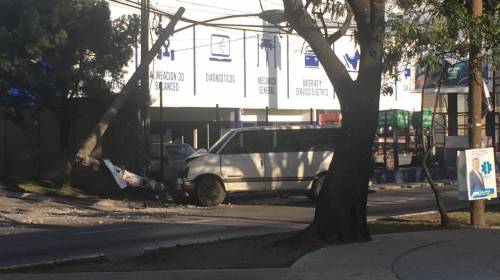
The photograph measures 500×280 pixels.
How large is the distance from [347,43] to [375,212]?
22.4 metres

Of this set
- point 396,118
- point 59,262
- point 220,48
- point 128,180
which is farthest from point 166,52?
point 59,262

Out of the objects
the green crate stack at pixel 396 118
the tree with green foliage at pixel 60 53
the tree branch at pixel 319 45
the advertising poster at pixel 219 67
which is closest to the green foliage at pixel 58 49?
the tree with green foliage at pixel 60 53

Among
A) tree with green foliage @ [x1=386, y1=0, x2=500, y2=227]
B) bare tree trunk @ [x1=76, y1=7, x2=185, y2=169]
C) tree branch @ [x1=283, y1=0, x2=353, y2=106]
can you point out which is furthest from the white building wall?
tree branch @ [x1=283, y1=0, x2=353, y2=106]

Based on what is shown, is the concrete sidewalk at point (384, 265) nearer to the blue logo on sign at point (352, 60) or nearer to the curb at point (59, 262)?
the curb at point (59, 262)

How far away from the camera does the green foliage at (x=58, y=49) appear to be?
18.1m

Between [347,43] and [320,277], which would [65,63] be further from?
[347,43]

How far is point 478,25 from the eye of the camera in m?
11.0

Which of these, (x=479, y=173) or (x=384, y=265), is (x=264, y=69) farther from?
(x=384, y=265)

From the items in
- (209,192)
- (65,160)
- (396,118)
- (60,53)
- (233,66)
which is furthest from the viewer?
(233,66)

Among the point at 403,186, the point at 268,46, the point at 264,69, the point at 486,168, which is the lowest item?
the point at 403,186

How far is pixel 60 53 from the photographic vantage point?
19062mm

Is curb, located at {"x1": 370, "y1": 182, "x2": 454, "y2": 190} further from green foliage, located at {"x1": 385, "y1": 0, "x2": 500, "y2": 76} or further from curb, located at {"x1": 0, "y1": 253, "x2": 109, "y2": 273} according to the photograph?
curb, located at {"x1": 0, "y1": 253, "x2": 109, "y2": 273}

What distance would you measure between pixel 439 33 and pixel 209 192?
346 inches

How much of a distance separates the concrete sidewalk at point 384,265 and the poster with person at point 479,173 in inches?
78.8
